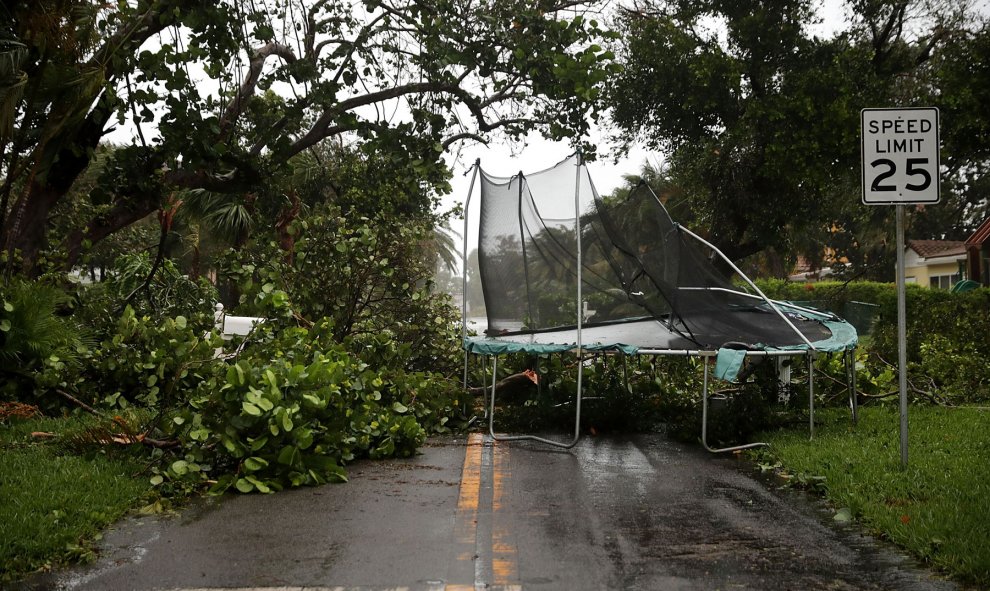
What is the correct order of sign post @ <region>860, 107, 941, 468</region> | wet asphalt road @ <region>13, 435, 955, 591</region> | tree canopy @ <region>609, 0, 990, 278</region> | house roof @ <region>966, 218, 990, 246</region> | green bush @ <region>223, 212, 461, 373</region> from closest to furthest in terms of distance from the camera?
wet asphalt road @ <region>13, 435, 955, 591</region>
sign post @ <region>860, 107, 941, 468</region>
green bush @ <region>223, 212, 461, 373</region>
tree canopy @ <region>609, 0, 990, 278</region>
house roof @ <region>966, 218, 990, 246</region>

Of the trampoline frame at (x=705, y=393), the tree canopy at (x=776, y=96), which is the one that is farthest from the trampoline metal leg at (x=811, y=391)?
the tree canopy at (x=776, y=96)

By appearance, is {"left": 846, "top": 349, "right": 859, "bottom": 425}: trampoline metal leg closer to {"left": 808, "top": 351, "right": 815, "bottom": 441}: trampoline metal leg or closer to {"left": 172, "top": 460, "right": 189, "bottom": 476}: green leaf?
{"left": 808, "top": 351, "right": 815, "bottom": 441}: trampoline metal leg

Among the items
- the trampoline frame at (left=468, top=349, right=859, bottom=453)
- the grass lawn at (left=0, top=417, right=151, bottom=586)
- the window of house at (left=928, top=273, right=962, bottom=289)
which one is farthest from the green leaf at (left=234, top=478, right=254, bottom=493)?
the window of house at (left=928, top=273, right=962, bottom=289)

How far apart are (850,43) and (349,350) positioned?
54.6ft

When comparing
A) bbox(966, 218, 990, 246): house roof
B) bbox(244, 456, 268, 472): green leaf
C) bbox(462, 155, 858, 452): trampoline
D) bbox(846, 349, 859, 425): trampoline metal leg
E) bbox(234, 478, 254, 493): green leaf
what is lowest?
bbox(234, 478, 254, 493): green leaf

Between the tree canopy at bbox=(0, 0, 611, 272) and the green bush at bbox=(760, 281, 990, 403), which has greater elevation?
the tree canopy at bbox=(0, 0, 611, 272)

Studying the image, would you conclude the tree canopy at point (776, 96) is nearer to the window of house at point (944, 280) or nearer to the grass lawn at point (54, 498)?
the grass lawn at point (54, 498)

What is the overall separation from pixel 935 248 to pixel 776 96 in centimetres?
2977

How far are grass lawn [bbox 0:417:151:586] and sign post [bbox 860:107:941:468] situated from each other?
5.59m

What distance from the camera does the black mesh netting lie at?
8.25m

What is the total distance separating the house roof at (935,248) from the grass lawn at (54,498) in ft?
139

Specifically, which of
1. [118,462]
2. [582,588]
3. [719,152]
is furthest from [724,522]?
[719,152]

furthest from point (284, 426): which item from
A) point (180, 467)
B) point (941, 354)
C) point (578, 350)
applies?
point (941, 354)

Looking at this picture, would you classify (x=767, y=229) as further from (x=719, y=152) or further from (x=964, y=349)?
(x=964, y=349)
